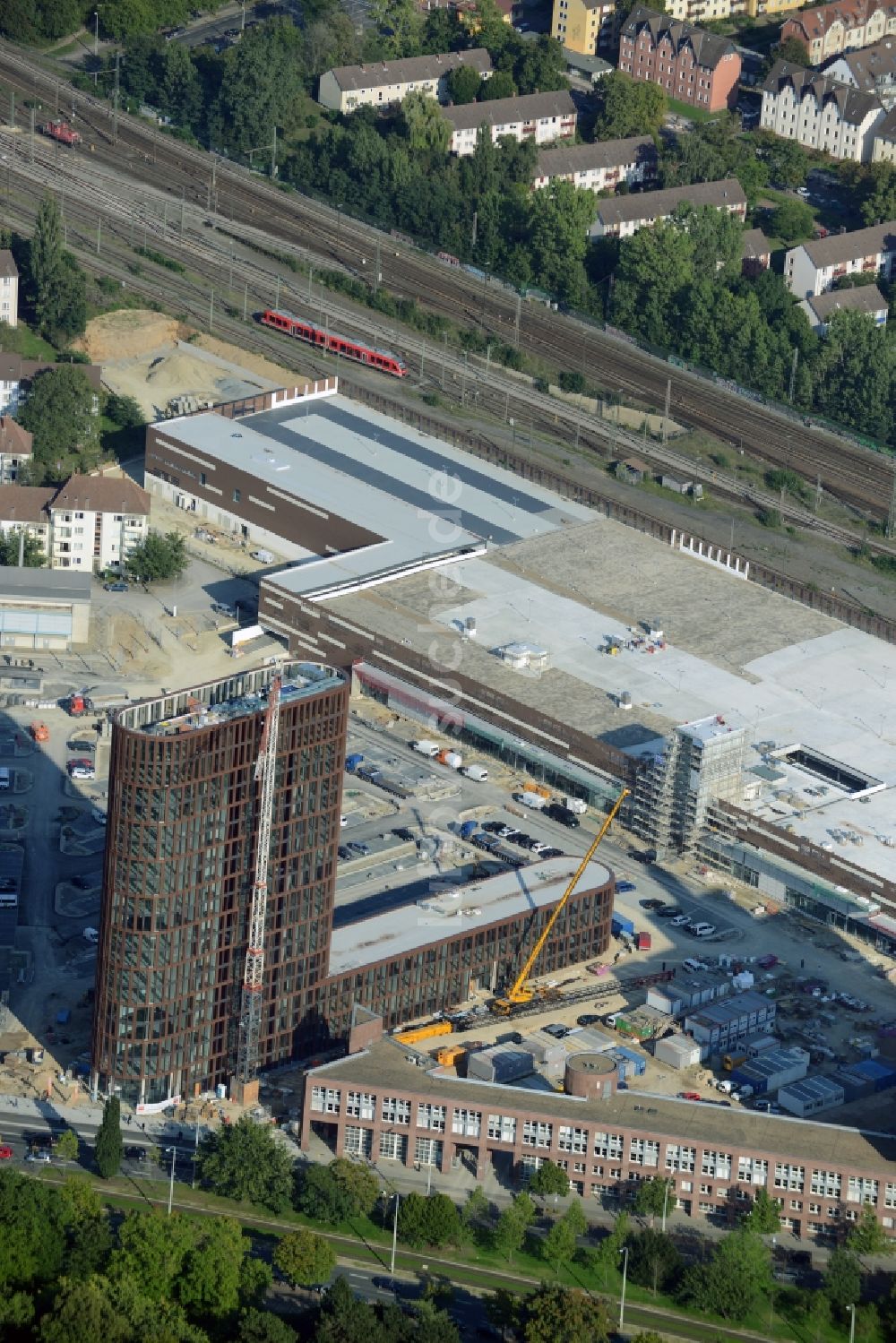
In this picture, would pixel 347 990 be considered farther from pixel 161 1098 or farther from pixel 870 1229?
pixel 870 1229

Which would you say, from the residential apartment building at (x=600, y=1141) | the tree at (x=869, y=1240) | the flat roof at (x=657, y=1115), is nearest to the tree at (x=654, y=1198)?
the residential apartment building at (x=600, y=1141)

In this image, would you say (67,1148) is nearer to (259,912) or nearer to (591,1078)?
(259,912)

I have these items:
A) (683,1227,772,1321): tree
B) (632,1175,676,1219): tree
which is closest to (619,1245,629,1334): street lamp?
(683,1227,772,1321): tree

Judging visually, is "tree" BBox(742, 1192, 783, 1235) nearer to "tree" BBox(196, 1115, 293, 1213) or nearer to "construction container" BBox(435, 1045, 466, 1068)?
"construction container" BBox(435, 1045, 466, 1068)

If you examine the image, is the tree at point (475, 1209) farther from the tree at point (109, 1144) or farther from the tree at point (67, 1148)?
the tree at point (67, 1148)

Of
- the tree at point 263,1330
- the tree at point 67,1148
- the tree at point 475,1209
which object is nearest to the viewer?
the tree at point 263,1330
